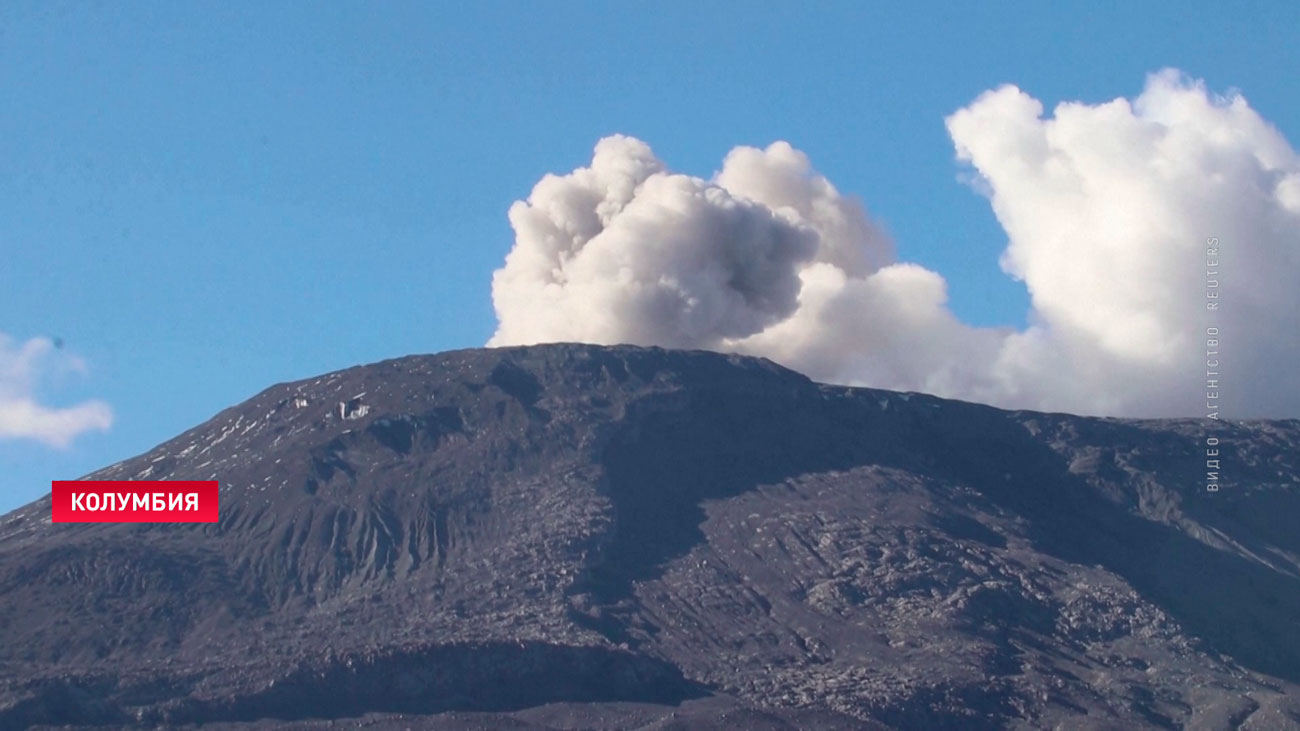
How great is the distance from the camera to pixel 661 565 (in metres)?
139

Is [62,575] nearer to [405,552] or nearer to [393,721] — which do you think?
[405,552]

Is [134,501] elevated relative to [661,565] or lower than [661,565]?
elevated

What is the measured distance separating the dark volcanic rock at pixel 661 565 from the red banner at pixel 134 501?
1.66m

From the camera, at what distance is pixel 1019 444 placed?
16788 centimetres

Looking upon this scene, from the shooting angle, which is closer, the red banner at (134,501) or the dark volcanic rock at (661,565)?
the dark volcanic rock at (661,565)

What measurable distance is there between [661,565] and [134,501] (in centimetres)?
4208

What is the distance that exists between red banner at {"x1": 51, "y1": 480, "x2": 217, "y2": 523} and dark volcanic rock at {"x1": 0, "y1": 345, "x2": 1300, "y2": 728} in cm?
166

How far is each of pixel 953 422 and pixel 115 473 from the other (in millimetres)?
71971

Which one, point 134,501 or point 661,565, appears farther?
point 134,501

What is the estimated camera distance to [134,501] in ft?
485

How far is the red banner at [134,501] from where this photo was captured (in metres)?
144

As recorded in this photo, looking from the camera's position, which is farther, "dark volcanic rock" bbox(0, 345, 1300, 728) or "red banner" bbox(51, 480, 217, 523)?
"red banner" bbox(51, 480, 217, 523)

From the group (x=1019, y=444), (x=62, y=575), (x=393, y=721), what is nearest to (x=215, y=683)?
(x=393, y=721)

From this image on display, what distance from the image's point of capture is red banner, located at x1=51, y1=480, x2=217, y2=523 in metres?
144
